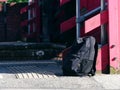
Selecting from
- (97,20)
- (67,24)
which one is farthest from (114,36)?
(67,24)

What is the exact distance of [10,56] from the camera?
1464 cm

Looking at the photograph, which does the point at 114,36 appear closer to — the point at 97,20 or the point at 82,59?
the point at 97,20

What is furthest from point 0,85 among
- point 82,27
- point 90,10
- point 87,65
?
point 90,10

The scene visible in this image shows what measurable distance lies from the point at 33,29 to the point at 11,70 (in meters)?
6.31

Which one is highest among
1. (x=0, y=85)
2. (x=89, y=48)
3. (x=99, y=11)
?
(x=99, y=11)

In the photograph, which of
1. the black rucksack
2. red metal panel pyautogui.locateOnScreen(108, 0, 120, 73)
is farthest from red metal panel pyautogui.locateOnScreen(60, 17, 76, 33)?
red metal panel pyautogui.locateOnScreen(108, 0, 120, 73)

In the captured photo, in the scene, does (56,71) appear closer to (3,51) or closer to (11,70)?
(11,70)

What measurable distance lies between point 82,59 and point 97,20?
108 centimetres

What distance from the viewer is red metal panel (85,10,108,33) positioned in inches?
462

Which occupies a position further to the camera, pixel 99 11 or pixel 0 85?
pixel 99 11

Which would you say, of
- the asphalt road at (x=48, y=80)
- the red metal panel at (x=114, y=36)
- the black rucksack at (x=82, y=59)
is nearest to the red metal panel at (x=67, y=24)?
the asphalt road at (x=48, y=80)

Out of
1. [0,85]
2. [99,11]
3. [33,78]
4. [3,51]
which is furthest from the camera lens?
[3,51]

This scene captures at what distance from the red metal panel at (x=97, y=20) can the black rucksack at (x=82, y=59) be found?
1.69 feet

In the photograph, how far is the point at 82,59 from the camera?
11.3m
